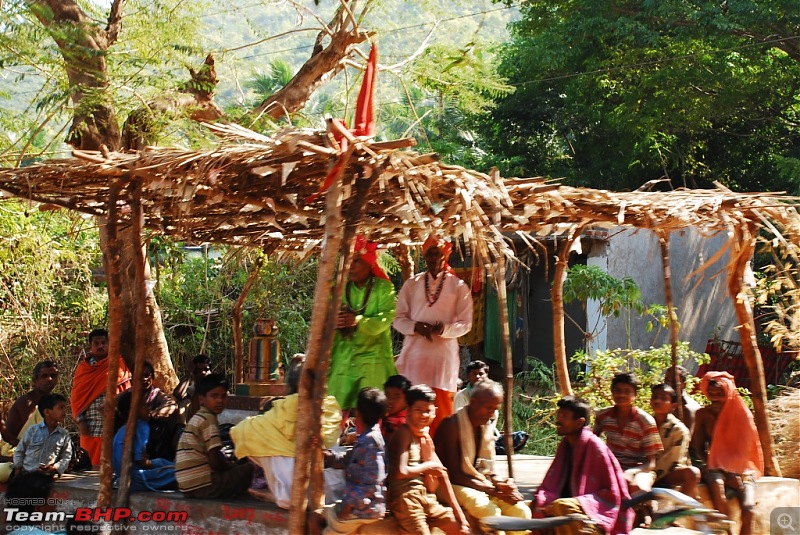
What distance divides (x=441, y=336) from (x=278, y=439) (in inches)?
77.9

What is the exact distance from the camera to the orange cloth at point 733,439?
252 inches

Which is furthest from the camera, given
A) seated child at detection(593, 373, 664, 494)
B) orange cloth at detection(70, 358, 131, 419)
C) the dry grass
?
the dry grass

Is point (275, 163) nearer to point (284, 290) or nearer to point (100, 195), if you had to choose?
point (100, 195)

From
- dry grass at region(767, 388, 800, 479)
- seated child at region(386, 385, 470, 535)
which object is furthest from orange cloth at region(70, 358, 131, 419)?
dry grass at region(767, 388, 800, 479)

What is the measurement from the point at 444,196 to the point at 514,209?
96 cm

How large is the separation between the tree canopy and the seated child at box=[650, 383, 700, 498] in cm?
970

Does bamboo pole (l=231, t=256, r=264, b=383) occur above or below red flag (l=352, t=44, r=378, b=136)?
below

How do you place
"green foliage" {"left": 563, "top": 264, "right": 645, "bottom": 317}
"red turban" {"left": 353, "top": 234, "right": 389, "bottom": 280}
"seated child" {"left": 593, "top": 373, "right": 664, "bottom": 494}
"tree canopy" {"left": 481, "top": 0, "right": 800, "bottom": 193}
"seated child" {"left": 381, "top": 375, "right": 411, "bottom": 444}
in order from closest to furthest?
"seated child" {"left": 381, "top": 375, "right": 411, "bottom": 444} → "seated child" {"left": 593, "top": 373, "right": 664, "bottom": 494} → "red turban" {"left": 353, "top": 234, "right": 389, "bottom": 280} → "green foliage" {"left": 563, "top": 264, "right": 645, "bottom": 317} → "tree canopy" {"left": 481, "top": 0, "right": 800, "bottom": 193}

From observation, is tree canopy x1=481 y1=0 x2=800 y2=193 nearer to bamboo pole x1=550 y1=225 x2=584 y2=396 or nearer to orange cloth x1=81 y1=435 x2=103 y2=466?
bamboo pole x1=550 y1=225 x2=584 y2=396

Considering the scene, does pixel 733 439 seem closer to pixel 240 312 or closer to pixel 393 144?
pixel 393 144

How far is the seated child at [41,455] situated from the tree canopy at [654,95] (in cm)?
1151

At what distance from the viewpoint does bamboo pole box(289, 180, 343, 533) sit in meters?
5.04

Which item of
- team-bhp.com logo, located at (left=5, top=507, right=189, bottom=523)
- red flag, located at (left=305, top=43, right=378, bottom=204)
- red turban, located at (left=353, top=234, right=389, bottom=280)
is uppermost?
red flag, located at (left=305, top=43, right=378, bottom=204)

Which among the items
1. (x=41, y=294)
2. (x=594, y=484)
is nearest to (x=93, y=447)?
(x=594, y=484)
